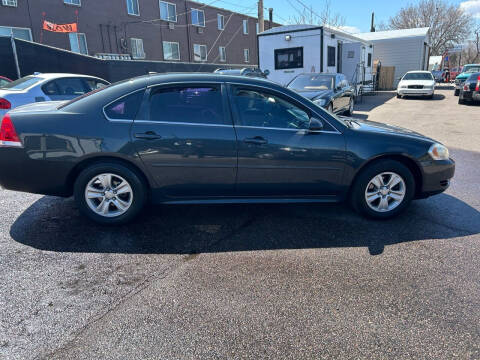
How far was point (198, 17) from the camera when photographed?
94.2ft

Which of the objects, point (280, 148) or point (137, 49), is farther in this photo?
point (137, 49)

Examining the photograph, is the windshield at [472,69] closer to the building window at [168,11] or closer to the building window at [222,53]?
the building window at [222,53]

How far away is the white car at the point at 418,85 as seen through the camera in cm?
1833

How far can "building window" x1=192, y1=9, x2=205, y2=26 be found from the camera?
92.7 feet

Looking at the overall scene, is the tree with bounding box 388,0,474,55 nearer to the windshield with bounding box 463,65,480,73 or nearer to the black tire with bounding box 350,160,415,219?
the windshield with bounding box 463,65,480,73

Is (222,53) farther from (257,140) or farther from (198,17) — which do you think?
(257,140)

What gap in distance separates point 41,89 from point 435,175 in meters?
7.64

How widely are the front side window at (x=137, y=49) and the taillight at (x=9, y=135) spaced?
2216 cm

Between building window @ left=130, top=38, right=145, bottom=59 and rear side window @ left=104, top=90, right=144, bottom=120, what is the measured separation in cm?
2227

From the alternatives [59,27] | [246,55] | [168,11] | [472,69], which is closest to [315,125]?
[59,27]

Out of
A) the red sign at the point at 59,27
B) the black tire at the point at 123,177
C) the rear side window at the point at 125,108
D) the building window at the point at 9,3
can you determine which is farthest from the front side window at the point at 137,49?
the black tire at the point at 123,177

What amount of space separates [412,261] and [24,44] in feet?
51.1

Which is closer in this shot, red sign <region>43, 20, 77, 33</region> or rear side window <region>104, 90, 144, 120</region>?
rear side window <region>104, 90, 144, 120</region>

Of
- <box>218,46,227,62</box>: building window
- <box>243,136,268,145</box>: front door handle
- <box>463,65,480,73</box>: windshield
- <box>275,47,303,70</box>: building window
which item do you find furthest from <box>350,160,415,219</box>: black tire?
<box>218,46,227,62</box>: building window
